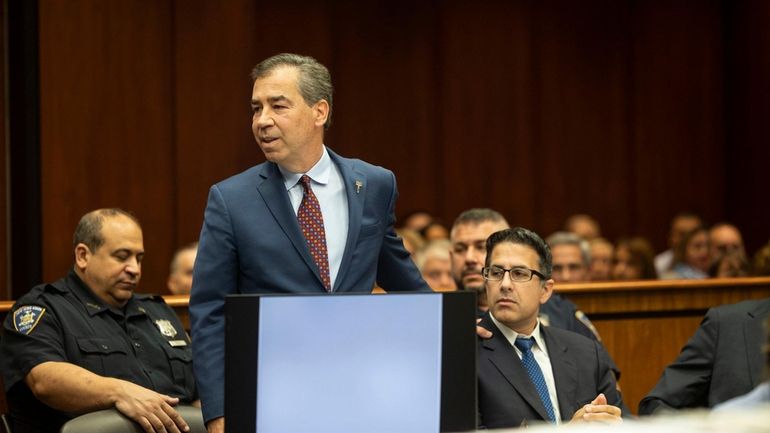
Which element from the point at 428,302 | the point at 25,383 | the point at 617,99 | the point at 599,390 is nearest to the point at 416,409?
the point at 428,302

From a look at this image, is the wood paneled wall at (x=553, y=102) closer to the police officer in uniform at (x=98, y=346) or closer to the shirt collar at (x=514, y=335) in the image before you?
the police officer in uniform at (x=98, y=346)

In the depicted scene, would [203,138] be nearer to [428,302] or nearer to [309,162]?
[309,162]

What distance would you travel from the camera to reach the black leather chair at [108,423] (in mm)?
3318

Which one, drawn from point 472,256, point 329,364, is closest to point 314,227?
point 329,364

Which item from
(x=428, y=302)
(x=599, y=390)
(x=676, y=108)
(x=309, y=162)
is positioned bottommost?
(x=599, y=390)

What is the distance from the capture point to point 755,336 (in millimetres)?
3574

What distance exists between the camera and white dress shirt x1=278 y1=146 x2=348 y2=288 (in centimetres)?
301

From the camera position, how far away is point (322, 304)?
2.57 meters

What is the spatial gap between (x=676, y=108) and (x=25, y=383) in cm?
722

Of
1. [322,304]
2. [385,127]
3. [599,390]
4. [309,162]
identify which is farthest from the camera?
[385,127]

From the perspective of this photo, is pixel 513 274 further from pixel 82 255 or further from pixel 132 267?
pixel 82 255

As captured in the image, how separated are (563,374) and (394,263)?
776 millimetres

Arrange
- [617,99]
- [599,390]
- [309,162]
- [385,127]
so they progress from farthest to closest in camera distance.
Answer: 1. [617,99]
2. [385,127]
3. [599,390]
4. [309,162]

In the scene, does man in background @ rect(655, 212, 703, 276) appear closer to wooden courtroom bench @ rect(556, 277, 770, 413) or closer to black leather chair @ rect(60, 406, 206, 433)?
wooden courtroom bench @ rect(556, 277, 770, 413)
